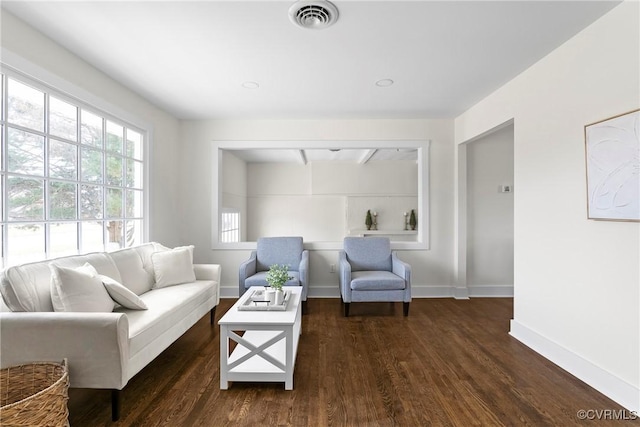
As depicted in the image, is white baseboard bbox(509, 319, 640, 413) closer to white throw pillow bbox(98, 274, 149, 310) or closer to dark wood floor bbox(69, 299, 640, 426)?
dark wood floor bbox(69, 299, 640, 426)

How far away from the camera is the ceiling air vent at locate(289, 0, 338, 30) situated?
193cm

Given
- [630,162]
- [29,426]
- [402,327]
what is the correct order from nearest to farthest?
[29,426] → [630,162] → [402,327]

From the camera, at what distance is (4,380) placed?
1688mm

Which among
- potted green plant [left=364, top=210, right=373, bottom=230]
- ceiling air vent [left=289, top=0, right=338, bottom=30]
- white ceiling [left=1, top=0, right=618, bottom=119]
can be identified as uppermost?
white ceiling [left=1, top=0, right=618, bottom=119]

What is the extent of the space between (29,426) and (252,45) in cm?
257

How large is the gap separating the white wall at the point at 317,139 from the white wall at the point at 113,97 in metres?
0.23

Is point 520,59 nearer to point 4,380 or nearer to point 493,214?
point 493,214

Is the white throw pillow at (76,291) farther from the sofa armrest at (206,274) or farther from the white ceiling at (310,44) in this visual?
the white ceiling at (310,44)

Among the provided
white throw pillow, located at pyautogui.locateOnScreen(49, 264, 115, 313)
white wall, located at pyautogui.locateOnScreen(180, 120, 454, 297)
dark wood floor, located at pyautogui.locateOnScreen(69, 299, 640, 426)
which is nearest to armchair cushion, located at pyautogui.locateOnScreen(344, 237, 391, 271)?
white wall, located at pyautogui.locateOnScreen(180, 120, 454, 297)

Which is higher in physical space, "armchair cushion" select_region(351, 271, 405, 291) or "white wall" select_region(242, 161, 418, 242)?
"white wall" select_region(242, 161, 418, 242)

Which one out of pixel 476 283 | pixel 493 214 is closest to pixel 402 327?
pixel 476 283

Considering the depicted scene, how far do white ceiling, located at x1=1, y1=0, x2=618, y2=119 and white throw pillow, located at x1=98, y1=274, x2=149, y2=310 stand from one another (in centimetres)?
176

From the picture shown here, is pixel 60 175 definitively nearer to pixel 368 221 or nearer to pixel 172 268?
pixel 172 268

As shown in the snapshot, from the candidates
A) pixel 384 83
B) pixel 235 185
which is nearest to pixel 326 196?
pixel 235 185
